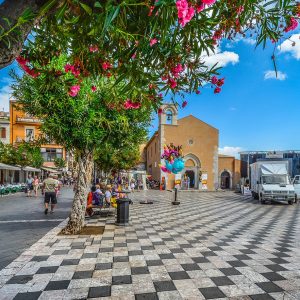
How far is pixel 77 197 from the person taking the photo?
780cm

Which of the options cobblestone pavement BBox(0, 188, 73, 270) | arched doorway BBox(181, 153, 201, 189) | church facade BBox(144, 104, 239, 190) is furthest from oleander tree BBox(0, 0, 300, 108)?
arched doorway BBox(181, 153, 201, 189)

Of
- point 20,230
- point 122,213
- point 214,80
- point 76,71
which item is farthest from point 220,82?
point 20,230

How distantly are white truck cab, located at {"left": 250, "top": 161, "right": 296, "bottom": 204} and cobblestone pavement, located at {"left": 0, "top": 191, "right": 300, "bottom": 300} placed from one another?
34.0ft

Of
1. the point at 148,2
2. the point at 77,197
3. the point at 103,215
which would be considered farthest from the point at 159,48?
the point at 103,215

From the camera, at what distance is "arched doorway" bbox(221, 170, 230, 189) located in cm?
3947

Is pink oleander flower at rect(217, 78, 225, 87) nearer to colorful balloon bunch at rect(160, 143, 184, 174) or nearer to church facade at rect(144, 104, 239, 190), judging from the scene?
colorful balloon bunch at rect(160, 143, 184, 174)

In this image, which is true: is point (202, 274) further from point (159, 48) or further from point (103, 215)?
point (103, 215)

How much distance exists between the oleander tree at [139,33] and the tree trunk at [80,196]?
15.5 feet

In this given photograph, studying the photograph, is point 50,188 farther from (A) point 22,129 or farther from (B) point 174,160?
(A) point 22,129

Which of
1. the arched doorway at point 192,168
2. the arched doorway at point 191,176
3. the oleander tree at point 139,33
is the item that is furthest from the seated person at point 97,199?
the arched doorway at point 191,176

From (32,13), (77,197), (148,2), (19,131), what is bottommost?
(77,197)

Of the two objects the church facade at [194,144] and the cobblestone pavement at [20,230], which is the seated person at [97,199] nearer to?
the cobblestone pavement at [20,230]

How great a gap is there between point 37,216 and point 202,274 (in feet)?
28.3

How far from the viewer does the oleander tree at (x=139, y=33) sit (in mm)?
2027
